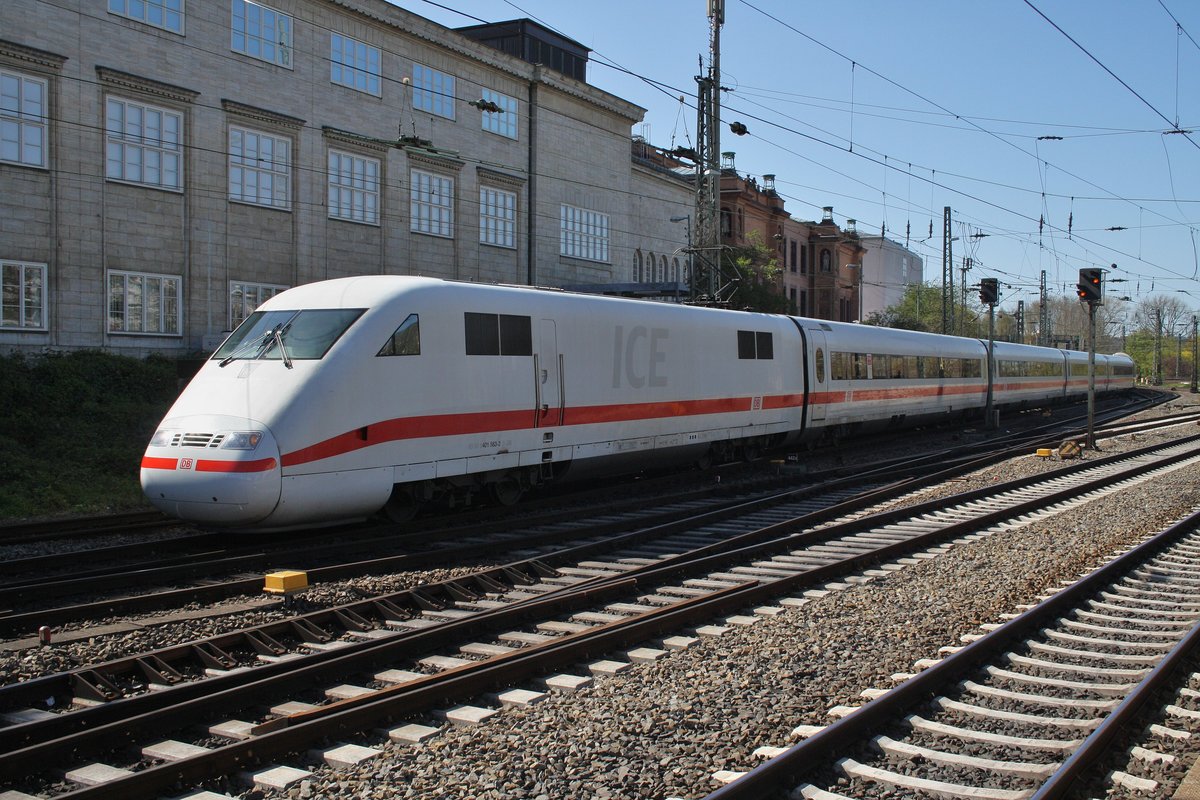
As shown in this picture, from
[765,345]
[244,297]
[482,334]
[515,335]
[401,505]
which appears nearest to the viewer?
[401,505]

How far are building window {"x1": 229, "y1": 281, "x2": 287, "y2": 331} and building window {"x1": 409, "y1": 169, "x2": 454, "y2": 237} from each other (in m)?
Result: 5.83

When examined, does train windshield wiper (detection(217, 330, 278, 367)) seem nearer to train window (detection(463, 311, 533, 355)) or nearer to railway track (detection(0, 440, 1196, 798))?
train window (detection(463, 311, 533, 355))

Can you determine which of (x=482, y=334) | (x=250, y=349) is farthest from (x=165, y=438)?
(x=482, y=334)

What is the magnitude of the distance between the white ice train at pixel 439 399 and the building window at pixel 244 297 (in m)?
13.2

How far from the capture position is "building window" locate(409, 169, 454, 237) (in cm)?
3097

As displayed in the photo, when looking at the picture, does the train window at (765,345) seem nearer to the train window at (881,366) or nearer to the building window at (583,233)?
the train window at (881,366)

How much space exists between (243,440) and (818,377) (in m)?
14.6

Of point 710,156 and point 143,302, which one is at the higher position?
point 710,156

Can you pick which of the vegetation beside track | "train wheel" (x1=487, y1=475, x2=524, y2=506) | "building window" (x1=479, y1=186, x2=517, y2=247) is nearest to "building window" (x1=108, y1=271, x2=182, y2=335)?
the vegetation beside track

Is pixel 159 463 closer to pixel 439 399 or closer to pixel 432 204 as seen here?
pixel 439 399

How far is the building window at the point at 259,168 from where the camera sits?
2536cm

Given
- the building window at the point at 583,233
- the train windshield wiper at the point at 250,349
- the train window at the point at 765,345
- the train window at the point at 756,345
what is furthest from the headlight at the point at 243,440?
the building window at the point at 583,233

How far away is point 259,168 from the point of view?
85.4ft

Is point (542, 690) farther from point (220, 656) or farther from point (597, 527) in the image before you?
point (597, 527)
